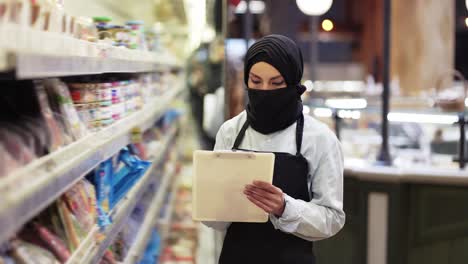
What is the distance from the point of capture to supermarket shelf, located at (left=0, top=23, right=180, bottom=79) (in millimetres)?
1109

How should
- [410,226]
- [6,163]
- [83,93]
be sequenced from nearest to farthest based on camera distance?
[6,163] → [83,93] → [410,226]

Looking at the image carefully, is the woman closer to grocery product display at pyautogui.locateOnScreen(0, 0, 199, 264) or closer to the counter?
grocery product display at pyautogui.locateOnScreen(0, 0, 199, 264)

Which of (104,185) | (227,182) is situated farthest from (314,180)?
(104,185)

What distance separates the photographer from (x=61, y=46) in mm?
1488

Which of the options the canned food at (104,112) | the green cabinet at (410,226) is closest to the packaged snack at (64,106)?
the canned food at (104,112)

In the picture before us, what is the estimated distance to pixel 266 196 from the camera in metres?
1.85

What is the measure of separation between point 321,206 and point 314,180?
95 millimetres

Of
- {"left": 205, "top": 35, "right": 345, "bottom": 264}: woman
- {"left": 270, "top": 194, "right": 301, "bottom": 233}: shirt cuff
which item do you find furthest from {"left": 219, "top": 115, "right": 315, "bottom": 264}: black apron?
{"left": 270, "top": 194, "right": 301, "bottom": 233}: shirt cuff

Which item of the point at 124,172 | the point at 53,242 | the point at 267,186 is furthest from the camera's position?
the point at 124,172

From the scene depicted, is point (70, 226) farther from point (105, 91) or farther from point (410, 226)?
point (410, 226)

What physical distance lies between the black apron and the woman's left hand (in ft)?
0.52

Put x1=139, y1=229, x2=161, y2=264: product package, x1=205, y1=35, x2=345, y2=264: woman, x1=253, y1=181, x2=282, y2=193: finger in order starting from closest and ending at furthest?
x1=253, y1=181, x2=282, y2=193: finger → x1=205, y1=35, x2=345, y2=264: woman → x1=139, y1=229, x2=161, y2=264: product package

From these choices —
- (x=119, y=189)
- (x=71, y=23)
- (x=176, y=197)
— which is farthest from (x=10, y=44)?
(x=176, y=197)

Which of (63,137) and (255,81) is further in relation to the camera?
(255,81)
